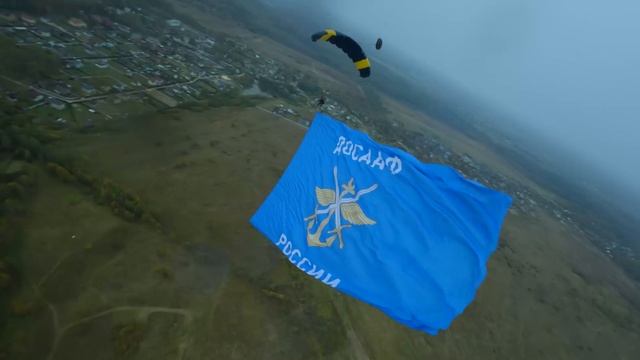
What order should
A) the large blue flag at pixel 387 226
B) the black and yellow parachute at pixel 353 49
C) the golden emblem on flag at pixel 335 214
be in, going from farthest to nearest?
1. the black and yellow parachute at pixel 353 49
2. the golden emblem on flag at pixel 335 214
3. the large blue flag at pixel 387 226

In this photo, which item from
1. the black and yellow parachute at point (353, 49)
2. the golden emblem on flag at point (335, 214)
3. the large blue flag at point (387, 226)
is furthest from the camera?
the black and yellow parachute at point (353, 49)

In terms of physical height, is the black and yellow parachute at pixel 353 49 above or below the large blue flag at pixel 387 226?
→ above

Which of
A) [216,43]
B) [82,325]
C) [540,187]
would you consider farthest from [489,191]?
[540,187]

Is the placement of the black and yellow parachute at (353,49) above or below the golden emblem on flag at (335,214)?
above

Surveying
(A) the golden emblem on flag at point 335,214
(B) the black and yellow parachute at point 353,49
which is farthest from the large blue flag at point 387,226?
(B) the black and yellow parachute at point 353,49

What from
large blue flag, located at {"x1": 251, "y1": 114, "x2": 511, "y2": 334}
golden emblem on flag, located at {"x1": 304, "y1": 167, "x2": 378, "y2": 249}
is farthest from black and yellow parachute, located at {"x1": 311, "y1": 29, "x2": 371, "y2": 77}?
golden emblem on flag, located at {"x1": 304, "y1": 167, "x2": 378, "y2": 249}

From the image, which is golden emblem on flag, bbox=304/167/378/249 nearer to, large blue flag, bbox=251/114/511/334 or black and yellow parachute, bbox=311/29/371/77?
large blue flag, bbox=251/114/511/334

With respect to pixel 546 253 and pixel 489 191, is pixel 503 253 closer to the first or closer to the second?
pixel 546 253

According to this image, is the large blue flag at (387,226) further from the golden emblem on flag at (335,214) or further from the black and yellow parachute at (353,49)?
the black and yellow parachute at (353,49)

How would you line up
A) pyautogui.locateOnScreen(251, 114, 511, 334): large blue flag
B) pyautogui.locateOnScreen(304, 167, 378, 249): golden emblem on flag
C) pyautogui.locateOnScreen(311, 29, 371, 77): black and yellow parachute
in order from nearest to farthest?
pyautogui.locateOnScreen(251, 114, 511, 334): large blue flag < pyautogui.locateOnScreen(304, 167, 378, 249): golden emblem on flag < pyautogui.locateOnScreen(311, 29, 371, 77): black and yellow parachute

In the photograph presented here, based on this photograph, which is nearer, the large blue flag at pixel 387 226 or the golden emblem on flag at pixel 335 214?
the large blue flag at pixel 387 226
